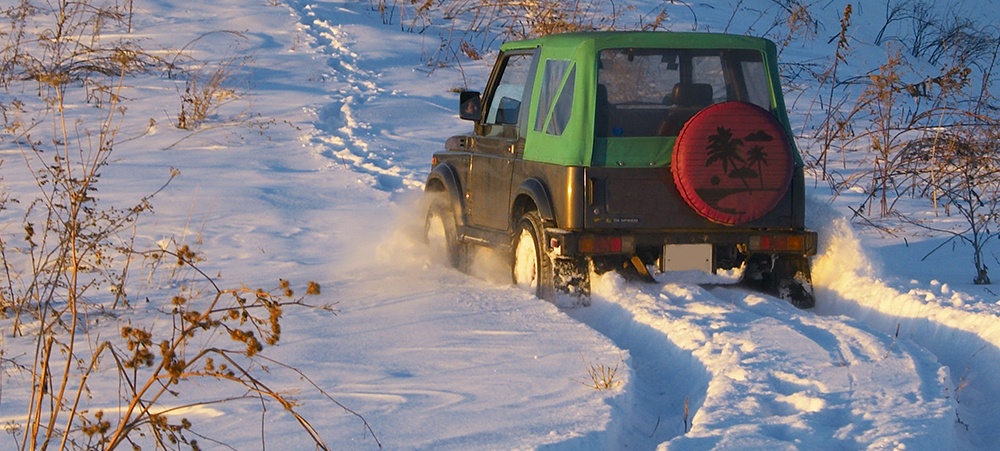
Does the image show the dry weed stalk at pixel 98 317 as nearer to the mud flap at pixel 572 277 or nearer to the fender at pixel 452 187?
the mud flap at pixel 572 277

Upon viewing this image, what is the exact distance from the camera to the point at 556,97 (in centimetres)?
718

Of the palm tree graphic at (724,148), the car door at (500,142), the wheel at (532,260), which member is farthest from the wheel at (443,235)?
the palm tree graphic at (724,148)

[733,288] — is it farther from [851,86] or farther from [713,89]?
[851,86]

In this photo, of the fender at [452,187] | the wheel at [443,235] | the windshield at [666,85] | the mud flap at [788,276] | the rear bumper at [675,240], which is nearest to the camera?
the rear bumper at [675,240]

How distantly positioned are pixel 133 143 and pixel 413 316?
6.87 m

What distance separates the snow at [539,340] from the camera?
468 centimetres

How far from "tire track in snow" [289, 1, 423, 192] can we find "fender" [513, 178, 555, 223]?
4203 millimetres

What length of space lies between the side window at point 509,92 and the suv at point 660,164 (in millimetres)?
382

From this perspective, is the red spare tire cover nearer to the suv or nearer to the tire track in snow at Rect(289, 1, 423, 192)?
the suv

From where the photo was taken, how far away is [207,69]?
16.0 m

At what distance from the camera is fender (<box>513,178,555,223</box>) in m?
7.06

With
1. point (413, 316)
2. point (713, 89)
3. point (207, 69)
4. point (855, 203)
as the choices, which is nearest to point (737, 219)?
point (713, 89)

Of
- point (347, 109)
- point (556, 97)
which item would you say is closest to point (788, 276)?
point (556, 97)

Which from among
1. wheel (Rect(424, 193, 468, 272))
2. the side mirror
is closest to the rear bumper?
the side mirror
